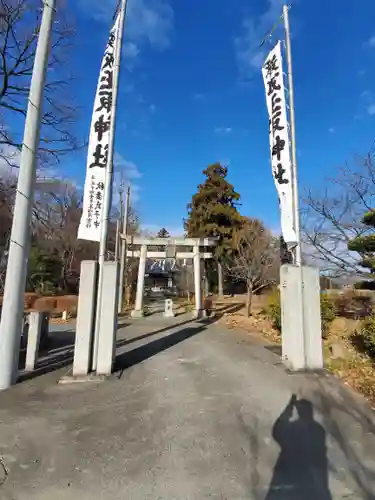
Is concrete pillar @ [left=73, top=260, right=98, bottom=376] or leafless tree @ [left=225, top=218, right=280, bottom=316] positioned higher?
leafless tree @ [left=225, top=218, right=280, bottom=316]

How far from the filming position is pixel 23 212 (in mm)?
5117

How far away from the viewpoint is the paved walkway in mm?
2533

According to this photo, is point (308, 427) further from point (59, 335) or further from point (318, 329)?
point (59, 335)

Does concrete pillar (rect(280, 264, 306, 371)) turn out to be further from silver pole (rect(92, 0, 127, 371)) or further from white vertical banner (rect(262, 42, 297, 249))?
silver pole (rect(92, 0, 127, 371))

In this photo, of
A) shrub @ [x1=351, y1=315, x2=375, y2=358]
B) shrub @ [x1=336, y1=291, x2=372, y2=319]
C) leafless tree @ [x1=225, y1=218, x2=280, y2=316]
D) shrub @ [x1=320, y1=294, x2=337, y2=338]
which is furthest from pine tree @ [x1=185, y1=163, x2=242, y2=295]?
shrub @ [x1=351, y1=315, x2=375, y2=358]

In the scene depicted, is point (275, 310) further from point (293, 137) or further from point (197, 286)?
point (197, 286)

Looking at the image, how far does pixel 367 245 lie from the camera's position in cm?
815

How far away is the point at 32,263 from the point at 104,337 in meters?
17.1

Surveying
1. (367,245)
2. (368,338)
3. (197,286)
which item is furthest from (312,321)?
(197,286)

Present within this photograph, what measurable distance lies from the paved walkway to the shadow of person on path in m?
0.01

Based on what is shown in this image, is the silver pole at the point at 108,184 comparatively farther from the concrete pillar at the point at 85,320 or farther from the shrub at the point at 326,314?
the shrub at the point at 326,314

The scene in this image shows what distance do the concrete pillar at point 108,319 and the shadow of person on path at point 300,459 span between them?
113 inches

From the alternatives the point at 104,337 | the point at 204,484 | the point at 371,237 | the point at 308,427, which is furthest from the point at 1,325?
the point at 371,237

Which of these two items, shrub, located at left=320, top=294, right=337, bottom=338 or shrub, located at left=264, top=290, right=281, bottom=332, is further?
shrub, located at left=264, top=290, right=281, bottom=332
